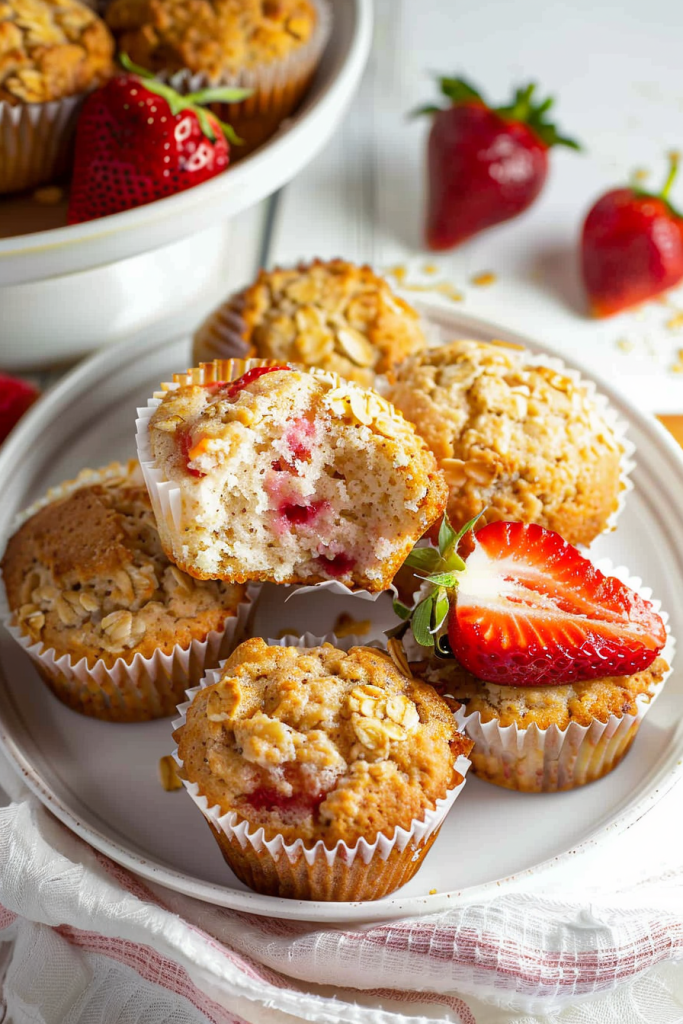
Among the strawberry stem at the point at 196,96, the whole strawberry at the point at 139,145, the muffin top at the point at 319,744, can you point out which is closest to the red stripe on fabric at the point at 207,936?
the muffin top at the point at 319,744

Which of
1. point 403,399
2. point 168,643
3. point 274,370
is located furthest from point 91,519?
point 403,399

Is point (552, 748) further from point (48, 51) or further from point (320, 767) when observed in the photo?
point (48, 51)

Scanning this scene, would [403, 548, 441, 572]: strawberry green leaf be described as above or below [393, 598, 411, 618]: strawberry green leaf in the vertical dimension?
above

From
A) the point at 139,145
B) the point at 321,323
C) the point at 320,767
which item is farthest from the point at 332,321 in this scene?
the point at 320,767

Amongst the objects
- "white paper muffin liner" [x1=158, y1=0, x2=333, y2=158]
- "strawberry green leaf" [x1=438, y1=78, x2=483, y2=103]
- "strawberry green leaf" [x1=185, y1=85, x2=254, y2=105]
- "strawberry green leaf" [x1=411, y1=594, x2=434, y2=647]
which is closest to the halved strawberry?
"strawberry green leaf" [x1=411, y1=594, x2=434, y2=647]

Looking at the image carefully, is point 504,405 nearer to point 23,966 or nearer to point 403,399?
point 403,399

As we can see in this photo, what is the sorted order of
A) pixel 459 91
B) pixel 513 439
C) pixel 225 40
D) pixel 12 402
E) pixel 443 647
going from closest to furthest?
pixel 443 647
pixel 513 439
pixel 225 40
pixel 12 402
pixel 459 91

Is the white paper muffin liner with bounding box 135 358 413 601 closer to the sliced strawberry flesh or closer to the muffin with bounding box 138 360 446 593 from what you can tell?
the muffin with bounding box 138 360 446 593
